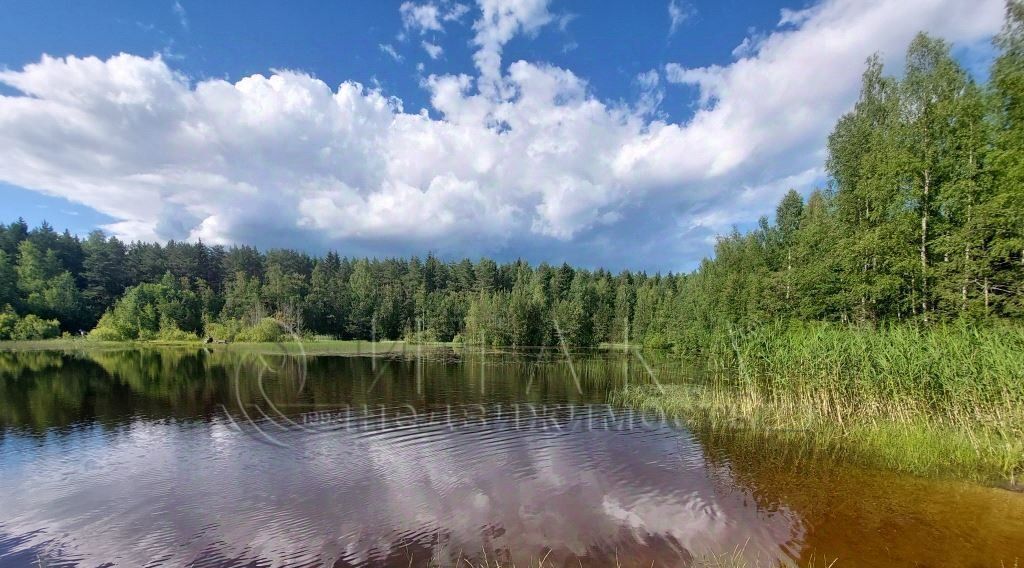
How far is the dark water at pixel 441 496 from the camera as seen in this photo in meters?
9.86

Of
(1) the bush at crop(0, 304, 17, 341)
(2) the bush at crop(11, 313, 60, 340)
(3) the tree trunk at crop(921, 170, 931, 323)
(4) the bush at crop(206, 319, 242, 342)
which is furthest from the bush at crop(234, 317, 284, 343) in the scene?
(3) the tree trunk at crop(921, 170, 931, 323)

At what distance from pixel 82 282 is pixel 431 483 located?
463ft

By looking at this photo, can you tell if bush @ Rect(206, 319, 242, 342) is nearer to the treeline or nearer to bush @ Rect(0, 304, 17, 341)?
the treeline

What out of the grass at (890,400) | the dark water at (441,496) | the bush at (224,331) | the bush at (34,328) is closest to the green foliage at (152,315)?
the bush at (224,331)

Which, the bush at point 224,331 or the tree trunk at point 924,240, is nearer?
the tree trunk at point 924,240

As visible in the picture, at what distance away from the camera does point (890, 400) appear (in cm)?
1712

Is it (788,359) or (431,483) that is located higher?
(788,359)

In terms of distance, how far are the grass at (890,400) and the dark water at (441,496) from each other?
5.62ft

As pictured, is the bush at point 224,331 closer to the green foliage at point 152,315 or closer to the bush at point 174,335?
the bush at point 174,335

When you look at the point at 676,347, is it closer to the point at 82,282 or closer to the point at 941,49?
the point at 941,49

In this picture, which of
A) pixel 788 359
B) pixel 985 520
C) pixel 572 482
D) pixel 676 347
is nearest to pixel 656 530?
pixel 572 482

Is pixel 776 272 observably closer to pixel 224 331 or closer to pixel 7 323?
pixel 224 331

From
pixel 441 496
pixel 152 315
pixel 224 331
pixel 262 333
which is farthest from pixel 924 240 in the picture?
pixel 152 315

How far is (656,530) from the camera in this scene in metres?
10.9
